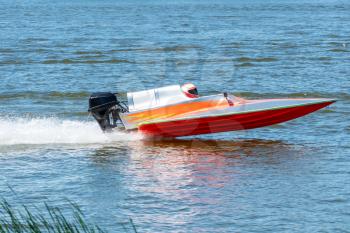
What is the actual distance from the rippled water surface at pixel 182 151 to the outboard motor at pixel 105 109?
0.32 metres

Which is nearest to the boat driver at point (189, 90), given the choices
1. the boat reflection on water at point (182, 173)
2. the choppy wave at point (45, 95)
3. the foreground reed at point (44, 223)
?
the boat reflection on water at point (182, 173)

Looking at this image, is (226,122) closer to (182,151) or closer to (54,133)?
(182,151)

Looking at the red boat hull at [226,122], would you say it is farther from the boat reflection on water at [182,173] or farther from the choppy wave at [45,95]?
the choppy wave at [45,95]

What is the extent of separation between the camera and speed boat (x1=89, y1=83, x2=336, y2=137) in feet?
59.0

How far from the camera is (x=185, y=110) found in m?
18.2

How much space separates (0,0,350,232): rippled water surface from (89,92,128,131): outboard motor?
12.4 inches

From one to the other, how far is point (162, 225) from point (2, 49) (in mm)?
28720

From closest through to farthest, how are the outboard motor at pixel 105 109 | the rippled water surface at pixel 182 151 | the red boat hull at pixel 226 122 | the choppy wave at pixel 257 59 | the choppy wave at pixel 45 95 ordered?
the rippled water surface at pixel 182 151
the outboard motor at pixel 105 109
the red boat hull at pixel 226 122
the choppy wave at pixel 45 95
the choppy wave at pixel 257 59

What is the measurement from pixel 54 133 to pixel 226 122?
12.1 feet

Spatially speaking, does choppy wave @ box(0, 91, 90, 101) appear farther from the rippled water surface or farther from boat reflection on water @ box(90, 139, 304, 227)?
boat reflection on water @ box(90, 139, 304, 227)

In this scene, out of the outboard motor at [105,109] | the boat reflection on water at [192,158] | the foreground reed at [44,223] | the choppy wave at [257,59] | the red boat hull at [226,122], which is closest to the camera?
the foreground reed at [44,223]

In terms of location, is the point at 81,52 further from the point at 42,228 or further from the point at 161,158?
the point at 42,228

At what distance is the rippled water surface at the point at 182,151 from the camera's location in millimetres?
13000

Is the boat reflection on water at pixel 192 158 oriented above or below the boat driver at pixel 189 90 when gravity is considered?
below
